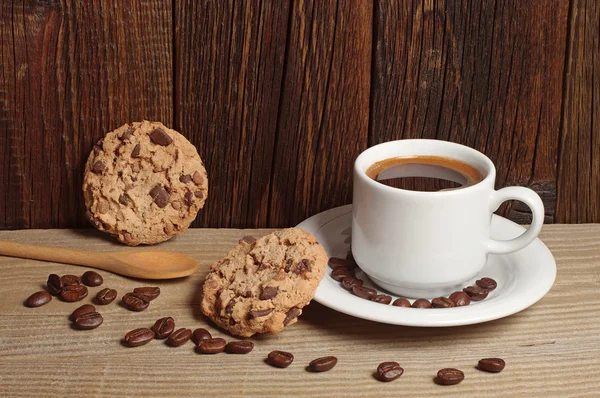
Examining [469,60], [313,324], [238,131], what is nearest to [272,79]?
[238,131]

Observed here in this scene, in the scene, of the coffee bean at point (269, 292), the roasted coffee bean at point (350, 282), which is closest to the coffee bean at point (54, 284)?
the coffee bean at point (269, 292)

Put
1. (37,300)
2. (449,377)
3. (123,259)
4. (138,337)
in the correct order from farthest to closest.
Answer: (123,259) → (37,300) → (138,337) → (449,377)

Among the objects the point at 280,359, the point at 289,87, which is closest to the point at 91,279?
the point at 280,359

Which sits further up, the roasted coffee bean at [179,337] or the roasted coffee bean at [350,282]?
the roasted coffee bean at [350,282]

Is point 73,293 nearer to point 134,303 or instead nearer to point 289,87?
point 134,303

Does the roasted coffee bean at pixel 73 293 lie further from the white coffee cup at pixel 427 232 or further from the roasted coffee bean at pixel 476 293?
the roasted coffee bean at pixel 476 293

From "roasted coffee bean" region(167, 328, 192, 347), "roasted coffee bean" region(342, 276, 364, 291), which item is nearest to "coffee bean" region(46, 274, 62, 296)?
"roasted coffee bean" region(167, 328, 192, 347)
